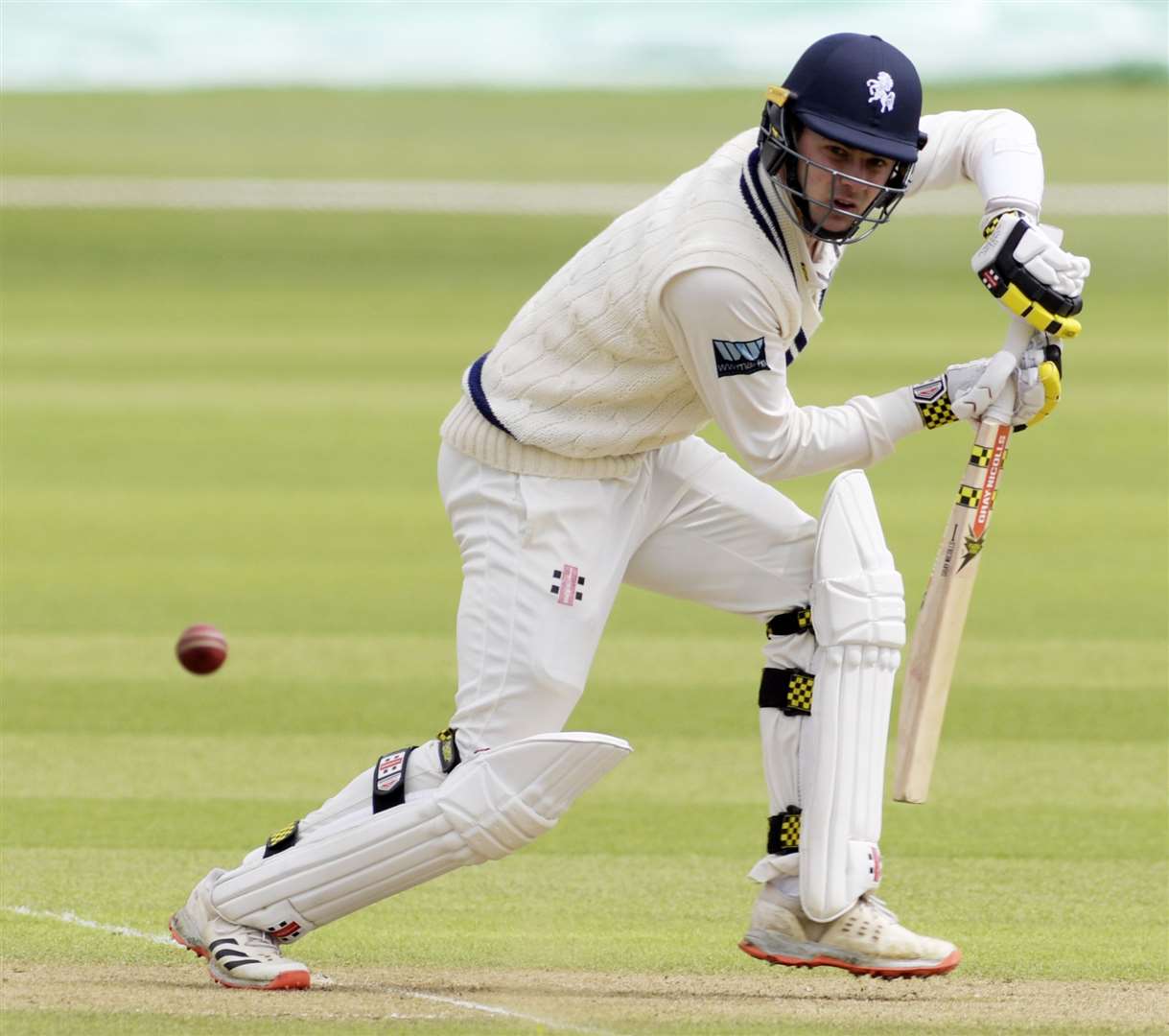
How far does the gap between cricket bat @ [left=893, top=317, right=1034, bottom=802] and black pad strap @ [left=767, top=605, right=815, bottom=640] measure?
0.21 metres

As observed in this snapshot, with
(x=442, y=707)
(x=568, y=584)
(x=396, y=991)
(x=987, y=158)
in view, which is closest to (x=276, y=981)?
(x=396, y=991)

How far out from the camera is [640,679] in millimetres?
7305

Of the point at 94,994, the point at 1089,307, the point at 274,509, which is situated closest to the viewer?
the point at 94,994

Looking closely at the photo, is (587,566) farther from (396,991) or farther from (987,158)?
(987,158)

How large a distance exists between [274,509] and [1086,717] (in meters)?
5.20

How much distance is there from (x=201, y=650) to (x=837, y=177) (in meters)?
3.55

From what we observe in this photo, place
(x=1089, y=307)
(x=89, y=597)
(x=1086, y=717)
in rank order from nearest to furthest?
(x=1086, y=717) → (x=89, y=597) → (x=1089, y=307)

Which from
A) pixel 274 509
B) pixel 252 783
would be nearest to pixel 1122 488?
pixel 274 509

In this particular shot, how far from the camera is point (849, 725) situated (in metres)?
3.96

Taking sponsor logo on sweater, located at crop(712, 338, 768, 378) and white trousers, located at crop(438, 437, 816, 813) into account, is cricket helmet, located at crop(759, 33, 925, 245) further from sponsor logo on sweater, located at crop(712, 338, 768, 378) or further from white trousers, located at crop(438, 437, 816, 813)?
white trousers, located at crop(438, 437, 816, 813)

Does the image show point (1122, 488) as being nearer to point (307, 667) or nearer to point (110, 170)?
point (307, 667)

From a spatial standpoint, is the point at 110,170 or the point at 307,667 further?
the point at 110,170

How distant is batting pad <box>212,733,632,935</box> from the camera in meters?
3.81

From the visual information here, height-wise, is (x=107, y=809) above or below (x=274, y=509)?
below
